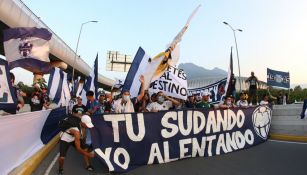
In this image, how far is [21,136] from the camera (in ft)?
26.9

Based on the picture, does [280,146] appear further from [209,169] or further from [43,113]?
[43,113]

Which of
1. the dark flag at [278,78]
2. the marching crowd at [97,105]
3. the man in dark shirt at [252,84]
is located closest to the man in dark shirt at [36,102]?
the marching crowd at [97,105]

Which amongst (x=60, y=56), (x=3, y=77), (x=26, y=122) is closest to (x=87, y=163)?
(x=26, y=122)

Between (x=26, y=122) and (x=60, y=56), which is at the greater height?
(x=60, y=56)

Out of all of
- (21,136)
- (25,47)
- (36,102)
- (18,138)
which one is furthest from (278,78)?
(18,138)

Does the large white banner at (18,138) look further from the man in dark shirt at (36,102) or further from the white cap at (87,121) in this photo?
the man in dark shirt at (36,102)

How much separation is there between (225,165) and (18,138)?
457 cm

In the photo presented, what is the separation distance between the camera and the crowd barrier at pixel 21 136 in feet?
21.3

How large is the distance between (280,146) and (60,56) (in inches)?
1576

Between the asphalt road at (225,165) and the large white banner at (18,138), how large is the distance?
513mm

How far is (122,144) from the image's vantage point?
8477 millimetres

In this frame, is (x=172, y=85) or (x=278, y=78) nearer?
(x=172, y=85)

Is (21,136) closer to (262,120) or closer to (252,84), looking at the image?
(262,120)

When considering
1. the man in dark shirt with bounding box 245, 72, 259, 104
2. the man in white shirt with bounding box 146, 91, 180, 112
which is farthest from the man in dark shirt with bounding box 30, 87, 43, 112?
the man in dark shirt with bounding box 245, 72, 259, 104
